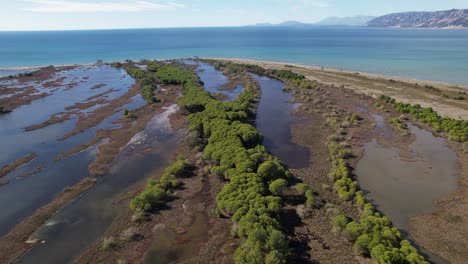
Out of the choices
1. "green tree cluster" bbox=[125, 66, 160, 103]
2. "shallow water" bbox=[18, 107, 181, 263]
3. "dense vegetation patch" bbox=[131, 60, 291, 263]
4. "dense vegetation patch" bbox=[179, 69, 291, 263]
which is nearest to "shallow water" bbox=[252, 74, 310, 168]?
"dense vegetation patch" bbox=[179, 69, 291, 263]

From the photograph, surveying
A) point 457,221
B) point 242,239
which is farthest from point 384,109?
point 242,239

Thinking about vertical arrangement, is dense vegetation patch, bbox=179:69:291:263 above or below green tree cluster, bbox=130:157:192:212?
above

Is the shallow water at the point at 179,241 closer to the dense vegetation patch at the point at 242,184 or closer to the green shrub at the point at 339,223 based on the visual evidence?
the dense vegetation patch at the point at 242,184

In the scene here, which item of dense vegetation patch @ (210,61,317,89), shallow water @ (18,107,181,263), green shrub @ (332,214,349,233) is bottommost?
shallow water @ (18,107,181,263)

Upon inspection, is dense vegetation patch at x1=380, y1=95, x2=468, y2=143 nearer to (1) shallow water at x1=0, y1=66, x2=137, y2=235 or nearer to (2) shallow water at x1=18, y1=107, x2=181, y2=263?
(2) shallow water at x1=18, y1=107, x2=181, y2=263

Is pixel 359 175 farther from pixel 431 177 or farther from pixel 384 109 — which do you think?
pixel 384 109

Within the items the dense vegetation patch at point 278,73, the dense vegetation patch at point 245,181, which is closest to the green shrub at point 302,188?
the dense vegetation patch at point 245,181
